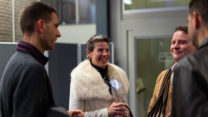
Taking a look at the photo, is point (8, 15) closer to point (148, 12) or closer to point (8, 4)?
point (8, 4)

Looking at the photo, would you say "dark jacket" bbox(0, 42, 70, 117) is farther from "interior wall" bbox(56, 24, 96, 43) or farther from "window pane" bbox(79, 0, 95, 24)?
"window pane" bbox(79, 0, 95, 24)

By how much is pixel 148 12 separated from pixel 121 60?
0.73m

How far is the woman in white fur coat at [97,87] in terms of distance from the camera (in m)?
2.14

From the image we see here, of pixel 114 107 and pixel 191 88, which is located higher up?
pixel 191 88

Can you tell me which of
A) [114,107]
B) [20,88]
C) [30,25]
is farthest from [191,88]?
[114,107]

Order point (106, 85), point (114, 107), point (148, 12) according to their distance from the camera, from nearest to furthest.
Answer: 1. point (114, 107)
2. point (106, 85)
3. point (148, 12)

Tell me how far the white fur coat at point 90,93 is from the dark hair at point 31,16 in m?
0.91

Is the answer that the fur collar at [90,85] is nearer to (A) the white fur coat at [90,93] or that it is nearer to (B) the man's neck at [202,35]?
(A) the white fur coat at [90,93]

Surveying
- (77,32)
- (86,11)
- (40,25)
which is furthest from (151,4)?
(86,11)

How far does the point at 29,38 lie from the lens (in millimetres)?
1385

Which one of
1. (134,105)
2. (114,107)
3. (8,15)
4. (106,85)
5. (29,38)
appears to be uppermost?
(8,15)

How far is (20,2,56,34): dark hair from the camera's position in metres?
1.38

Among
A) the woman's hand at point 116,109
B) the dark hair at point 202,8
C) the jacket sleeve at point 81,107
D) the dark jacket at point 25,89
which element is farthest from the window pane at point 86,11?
the dark hair at point 202,8

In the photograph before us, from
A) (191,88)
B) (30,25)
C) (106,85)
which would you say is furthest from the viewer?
(106,85)
